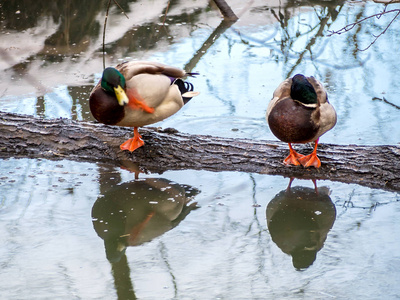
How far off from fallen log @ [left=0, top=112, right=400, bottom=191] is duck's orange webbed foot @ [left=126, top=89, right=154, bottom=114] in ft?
1.51

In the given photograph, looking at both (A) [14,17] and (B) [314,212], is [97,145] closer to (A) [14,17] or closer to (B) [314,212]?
(B) [314,212]

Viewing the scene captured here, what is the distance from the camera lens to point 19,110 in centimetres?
524

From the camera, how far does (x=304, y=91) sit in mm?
3656

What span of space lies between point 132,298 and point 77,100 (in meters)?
3.17

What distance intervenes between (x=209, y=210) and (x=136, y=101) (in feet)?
2.99

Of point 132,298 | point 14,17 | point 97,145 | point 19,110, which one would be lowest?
point 14,17

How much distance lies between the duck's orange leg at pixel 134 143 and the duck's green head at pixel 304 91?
4.00 feet

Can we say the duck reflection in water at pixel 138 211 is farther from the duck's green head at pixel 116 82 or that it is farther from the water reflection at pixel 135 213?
→ the duck's green head at pixel 116 82

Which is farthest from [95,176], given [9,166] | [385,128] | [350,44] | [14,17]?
[14,17]

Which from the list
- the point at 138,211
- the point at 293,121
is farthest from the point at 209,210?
the point at 293,121

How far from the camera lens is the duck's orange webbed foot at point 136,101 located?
12.4 feet

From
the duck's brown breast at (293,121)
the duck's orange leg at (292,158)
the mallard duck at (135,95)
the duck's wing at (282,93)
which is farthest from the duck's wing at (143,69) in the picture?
the duck's orange leg at (292,158)

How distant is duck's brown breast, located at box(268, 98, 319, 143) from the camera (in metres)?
3.62

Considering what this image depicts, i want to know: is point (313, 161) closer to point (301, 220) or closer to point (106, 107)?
point (301, 220)
